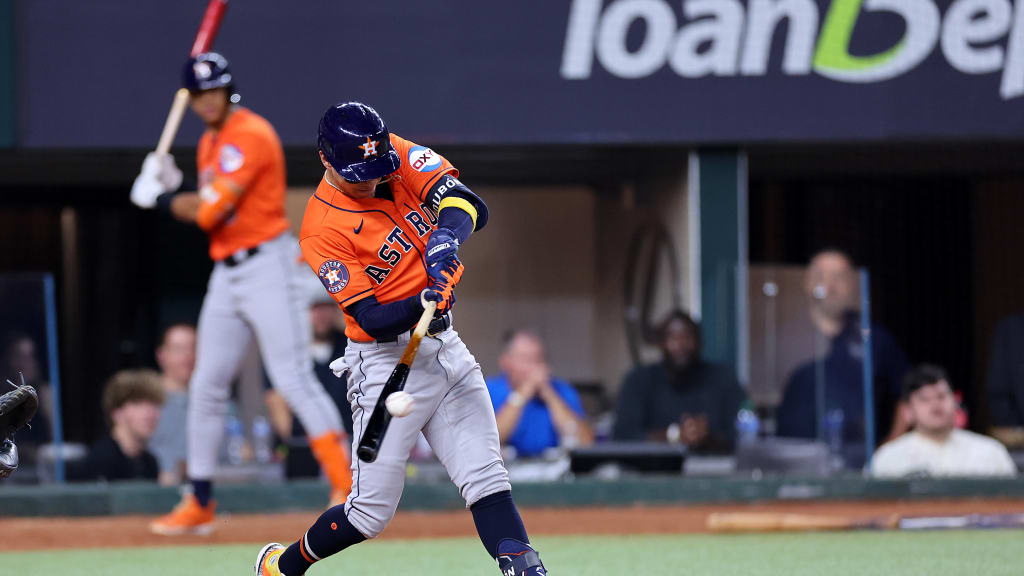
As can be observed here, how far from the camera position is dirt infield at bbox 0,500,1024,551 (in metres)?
7.14

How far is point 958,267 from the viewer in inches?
531

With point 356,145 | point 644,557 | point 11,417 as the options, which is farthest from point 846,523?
point 11,417

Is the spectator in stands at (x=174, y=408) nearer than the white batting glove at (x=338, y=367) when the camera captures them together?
No

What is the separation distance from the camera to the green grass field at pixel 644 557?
567 centimetres

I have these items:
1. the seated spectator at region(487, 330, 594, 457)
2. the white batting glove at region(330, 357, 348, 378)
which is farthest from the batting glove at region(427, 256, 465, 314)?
the seated spectator at region(487, 330, 594, 457)

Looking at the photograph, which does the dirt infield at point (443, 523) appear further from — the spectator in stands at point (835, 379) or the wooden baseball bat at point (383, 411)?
the wooden baseball bat at point (383, 411)

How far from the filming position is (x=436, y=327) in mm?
4555

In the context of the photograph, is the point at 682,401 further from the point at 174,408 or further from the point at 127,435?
the point at 127,435

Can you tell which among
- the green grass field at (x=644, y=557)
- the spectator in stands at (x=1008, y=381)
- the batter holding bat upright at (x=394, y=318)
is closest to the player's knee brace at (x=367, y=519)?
the batter holding bat upright at (x=394, y=318)

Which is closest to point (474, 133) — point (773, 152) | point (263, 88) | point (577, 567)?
point (263, 88)

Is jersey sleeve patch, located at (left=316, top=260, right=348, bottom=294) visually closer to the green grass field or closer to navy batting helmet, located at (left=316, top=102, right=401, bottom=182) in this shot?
navy batting helmet, located at (left=316, top=102, right=401, bottom=182)

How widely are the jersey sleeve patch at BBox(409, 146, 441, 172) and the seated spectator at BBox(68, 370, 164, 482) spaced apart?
13.4 feet

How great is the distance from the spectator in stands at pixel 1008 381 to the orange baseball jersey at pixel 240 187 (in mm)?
5257

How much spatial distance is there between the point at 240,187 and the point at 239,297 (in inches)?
20.2
